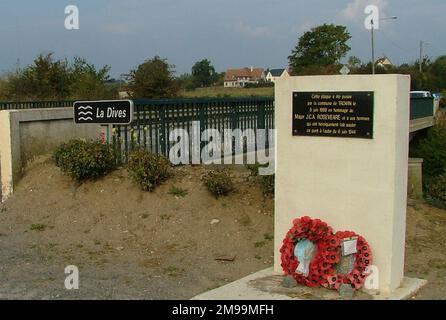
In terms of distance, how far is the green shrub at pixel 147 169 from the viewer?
28.3 feet

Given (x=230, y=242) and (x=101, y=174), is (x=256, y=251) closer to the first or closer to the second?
(x=230, y=242)

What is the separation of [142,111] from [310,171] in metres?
4.68

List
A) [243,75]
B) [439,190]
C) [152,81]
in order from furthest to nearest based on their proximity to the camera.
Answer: [243,75] < [152,81] < [439,190]

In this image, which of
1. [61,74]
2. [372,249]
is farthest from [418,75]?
[372,249]

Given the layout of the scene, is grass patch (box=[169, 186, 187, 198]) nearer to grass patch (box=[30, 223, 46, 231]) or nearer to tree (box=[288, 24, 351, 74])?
grass patch (box=[30, 223, 46, 231])

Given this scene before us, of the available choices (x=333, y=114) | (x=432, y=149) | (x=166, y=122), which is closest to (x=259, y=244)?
(x=333, y=114)

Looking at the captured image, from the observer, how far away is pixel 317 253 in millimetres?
5461

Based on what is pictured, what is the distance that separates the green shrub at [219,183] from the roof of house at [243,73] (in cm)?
11394

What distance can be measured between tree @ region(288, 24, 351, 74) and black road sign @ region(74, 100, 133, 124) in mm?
71013

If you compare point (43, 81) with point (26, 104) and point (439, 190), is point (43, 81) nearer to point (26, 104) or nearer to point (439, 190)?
point (26, 104)

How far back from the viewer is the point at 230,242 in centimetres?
745

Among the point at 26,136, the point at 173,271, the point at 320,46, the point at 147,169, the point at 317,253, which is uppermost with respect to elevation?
the point at 320,46

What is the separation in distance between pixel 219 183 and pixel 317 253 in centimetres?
292

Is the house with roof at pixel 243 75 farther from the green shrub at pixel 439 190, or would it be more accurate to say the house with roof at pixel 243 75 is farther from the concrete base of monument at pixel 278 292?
the concrete base of monument at pixel 278 292
